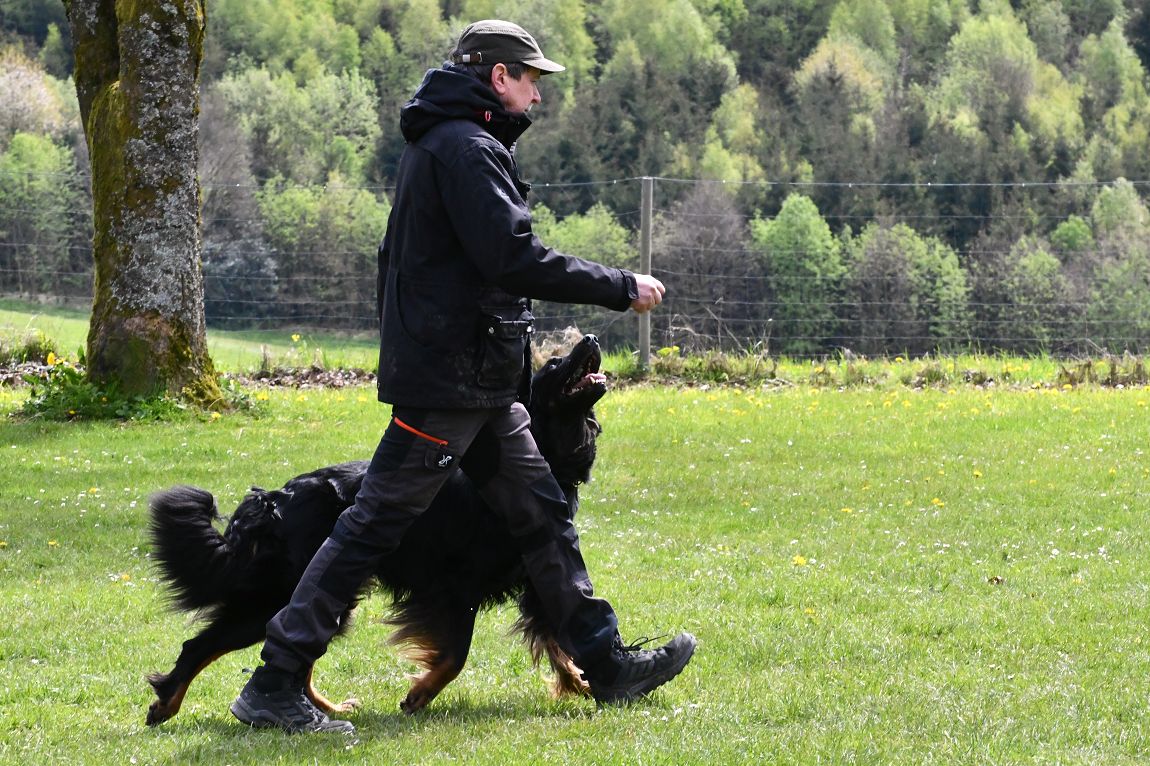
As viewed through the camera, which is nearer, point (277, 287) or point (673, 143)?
point (277, 287)

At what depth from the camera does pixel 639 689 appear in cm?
441

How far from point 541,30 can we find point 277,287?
42.2m

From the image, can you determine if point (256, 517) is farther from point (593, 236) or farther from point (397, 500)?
point (593, 236)

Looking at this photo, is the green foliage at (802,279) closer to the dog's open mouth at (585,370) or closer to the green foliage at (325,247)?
the green foliage at (325,247)

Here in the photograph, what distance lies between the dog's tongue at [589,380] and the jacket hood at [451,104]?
0.91 metres

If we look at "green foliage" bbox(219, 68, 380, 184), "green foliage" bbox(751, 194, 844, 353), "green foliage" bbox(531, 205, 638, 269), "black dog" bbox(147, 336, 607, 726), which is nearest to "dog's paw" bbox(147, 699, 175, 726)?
"black dog" bbox(147, 336, 607, 726)

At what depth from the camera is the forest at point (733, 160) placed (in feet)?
73.9

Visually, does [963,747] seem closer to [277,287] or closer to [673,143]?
[277,287]

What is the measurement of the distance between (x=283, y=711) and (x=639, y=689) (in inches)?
48.1

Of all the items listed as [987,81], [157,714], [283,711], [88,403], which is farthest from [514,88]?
[987,81]

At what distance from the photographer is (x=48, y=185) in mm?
28141

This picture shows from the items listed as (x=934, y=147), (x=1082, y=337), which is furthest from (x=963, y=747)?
(x=934, y=147)

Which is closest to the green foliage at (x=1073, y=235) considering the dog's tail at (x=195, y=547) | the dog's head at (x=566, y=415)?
the dog's head at (x=566, y=415)

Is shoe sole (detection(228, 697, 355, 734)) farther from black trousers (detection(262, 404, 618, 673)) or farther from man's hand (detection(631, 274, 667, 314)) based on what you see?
man's hand (detection(631, 274, 667, 314))
